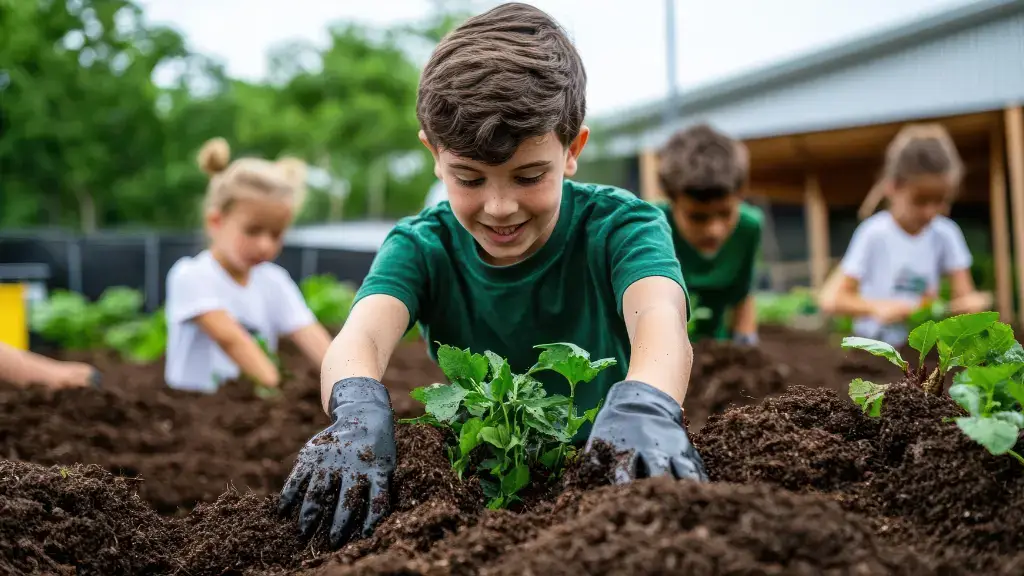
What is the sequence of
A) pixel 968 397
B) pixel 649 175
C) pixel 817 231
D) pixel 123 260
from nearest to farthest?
pixel 968 397 < pixel 649 175 < pixel 817 231 < pixel 123 260

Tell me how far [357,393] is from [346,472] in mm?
225

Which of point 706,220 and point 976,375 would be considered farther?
point 706,220

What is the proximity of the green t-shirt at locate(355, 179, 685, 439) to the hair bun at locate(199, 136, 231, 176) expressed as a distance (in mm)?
3190

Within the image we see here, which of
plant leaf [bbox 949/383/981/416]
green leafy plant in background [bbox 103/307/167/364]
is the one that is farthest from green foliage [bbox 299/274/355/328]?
plant leaf [bbox 949/383/981/416]

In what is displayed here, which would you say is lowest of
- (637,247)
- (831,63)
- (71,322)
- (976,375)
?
(71,322)

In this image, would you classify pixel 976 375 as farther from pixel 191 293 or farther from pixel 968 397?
pixel 191 293

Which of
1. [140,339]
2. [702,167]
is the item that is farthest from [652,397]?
[140,339]

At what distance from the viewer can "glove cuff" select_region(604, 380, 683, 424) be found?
150cm

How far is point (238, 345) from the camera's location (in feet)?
15.0

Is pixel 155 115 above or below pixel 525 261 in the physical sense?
above

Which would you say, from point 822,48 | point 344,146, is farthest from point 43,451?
point 344,146

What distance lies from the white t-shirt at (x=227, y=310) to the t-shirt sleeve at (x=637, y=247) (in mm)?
3315

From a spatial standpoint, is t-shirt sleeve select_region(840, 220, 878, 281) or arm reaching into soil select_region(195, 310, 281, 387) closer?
arm reaching into soil select_region(195, 310, 281, 387)

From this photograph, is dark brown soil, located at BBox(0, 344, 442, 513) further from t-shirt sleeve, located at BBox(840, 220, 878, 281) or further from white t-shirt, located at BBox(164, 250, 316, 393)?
t-shirt sleeve, located at BBox(840, 220, 878, 281)
